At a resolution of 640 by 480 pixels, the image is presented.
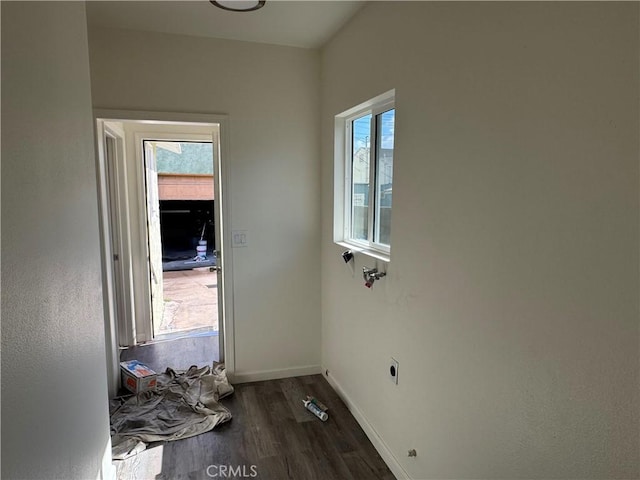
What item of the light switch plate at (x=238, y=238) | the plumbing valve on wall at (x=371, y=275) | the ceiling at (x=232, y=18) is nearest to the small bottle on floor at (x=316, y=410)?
the plumbing valve on wall at (x=371, y=275)

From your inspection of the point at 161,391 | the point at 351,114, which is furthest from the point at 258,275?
the point at 351,114

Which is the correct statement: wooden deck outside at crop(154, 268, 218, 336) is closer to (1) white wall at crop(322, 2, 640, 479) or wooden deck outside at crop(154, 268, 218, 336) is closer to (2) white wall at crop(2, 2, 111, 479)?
(2) white wall at crop(2, 2, 111, 479)

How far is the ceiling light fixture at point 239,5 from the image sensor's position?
211 centimetres

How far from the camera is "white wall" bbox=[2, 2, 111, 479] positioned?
2.94 feet

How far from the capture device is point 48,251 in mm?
1128

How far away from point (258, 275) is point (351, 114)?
1.36m

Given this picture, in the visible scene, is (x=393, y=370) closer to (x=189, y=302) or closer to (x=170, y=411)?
(x=170, y=411)

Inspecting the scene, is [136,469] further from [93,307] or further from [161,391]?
[93,307]

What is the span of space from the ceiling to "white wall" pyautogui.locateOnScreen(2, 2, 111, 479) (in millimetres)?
887

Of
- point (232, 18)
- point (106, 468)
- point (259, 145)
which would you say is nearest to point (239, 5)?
point (232, 18)

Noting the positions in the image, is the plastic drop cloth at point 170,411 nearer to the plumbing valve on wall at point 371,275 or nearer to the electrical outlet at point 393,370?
the electrical outlet at point 393,370

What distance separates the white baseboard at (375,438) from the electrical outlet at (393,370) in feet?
1.35

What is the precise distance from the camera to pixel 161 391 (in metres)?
2.85

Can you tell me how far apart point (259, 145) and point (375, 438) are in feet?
6.82
